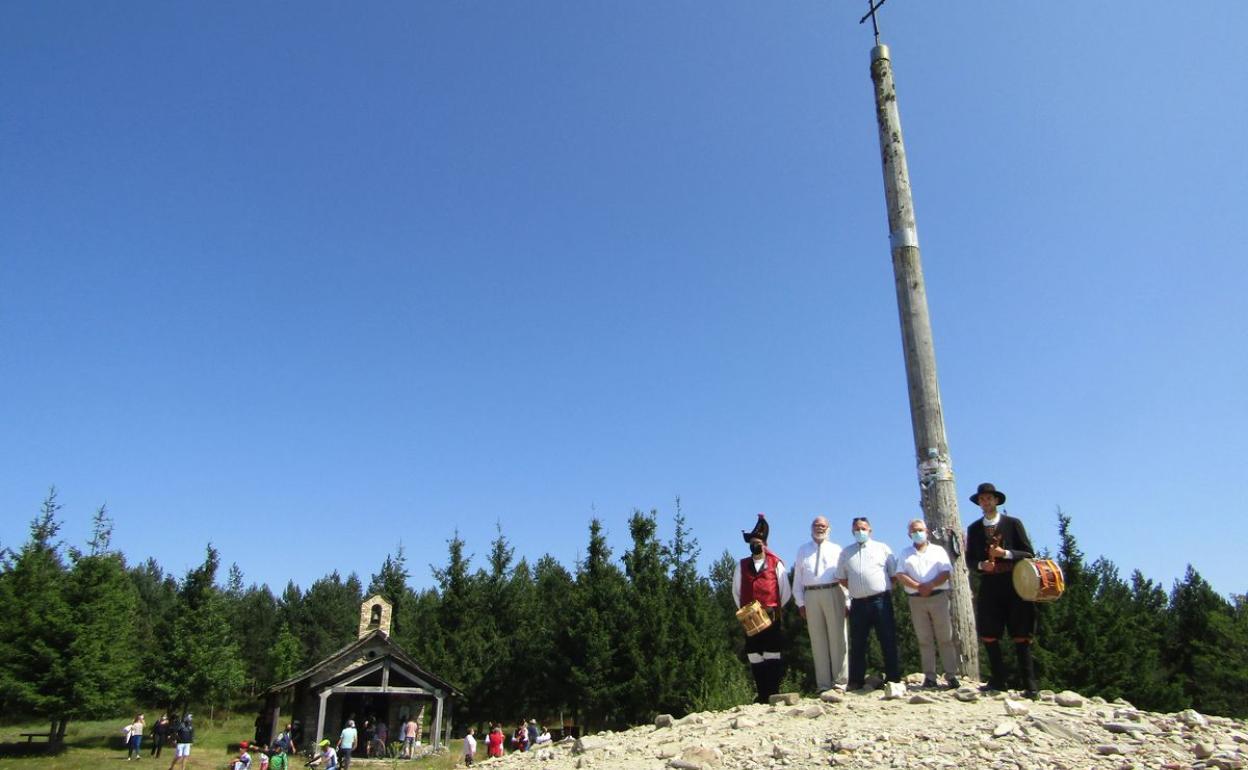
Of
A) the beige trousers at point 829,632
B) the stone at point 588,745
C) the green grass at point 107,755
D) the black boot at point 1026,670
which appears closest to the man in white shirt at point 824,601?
the beige trousers at point 829,632

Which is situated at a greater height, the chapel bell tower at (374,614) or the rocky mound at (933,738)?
the chapel bell tower at (374,614)

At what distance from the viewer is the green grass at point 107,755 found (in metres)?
24.4

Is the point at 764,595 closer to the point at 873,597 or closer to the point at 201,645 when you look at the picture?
the point at 873,597

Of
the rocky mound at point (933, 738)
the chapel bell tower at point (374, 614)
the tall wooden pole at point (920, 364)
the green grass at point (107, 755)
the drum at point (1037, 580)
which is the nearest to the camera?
the rocky mound at point (933, 738)

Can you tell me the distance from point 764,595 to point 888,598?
1.26 metres

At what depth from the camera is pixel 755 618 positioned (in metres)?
8.04

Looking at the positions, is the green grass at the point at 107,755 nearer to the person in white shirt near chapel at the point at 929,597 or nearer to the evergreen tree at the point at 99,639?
the evergreen tree at the point at 99,639

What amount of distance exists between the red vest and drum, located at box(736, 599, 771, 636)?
0.14m

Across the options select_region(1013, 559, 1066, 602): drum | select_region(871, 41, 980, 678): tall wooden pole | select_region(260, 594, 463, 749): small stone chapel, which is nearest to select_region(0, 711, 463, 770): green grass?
select_region(260, 594, 463, 749): small stone chapel

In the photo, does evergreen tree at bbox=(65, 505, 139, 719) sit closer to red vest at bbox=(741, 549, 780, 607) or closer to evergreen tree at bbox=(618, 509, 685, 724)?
evergreen tree at bbox=(618, 509, 685, 724)

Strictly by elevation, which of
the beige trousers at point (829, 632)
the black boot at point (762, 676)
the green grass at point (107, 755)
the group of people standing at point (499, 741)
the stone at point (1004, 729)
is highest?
the beige trousers at point (829, 632)

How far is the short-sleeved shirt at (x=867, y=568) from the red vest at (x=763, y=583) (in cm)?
75

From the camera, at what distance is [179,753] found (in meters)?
22.0

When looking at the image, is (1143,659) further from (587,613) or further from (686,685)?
(587,613)
